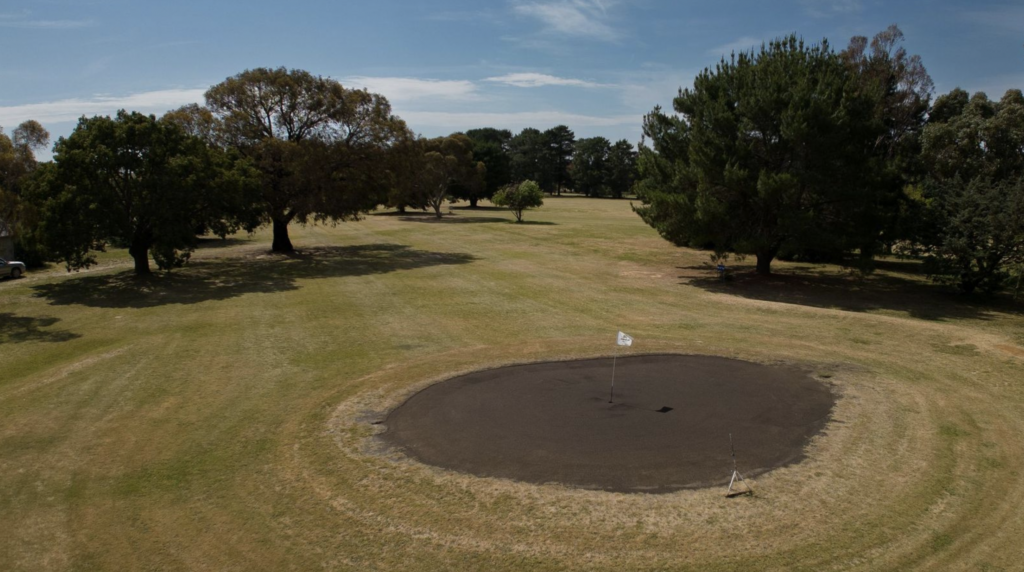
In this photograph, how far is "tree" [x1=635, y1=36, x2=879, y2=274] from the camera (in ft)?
89.6

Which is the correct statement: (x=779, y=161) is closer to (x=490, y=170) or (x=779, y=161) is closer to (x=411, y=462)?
(x=411, y=462)

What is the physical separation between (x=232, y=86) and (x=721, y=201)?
31235mm

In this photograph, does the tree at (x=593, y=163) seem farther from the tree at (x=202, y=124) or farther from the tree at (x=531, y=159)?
the tree at (x=202, y=124)

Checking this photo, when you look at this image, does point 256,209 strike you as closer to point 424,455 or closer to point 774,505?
point 424,455

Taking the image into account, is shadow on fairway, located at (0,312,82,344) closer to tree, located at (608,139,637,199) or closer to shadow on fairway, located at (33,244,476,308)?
shadow on fairway, located at (33,244,476,308)

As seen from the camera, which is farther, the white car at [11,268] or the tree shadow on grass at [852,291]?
the white car at [11,268]

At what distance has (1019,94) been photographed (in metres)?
37.3

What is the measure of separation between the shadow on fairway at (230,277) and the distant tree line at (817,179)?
16325 mm

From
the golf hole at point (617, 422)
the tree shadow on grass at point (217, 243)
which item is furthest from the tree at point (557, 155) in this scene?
the golf hole at point (617, 422)

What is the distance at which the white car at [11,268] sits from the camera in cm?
3384

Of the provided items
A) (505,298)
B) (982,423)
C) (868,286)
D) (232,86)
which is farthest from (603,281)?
(232,86)

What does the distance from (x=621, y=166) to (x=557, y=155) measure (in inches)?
790

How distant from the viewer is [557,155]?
145875mm

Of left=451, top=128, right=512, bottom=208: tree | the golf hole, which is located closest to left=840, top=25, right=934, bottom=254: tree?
the golf hole
